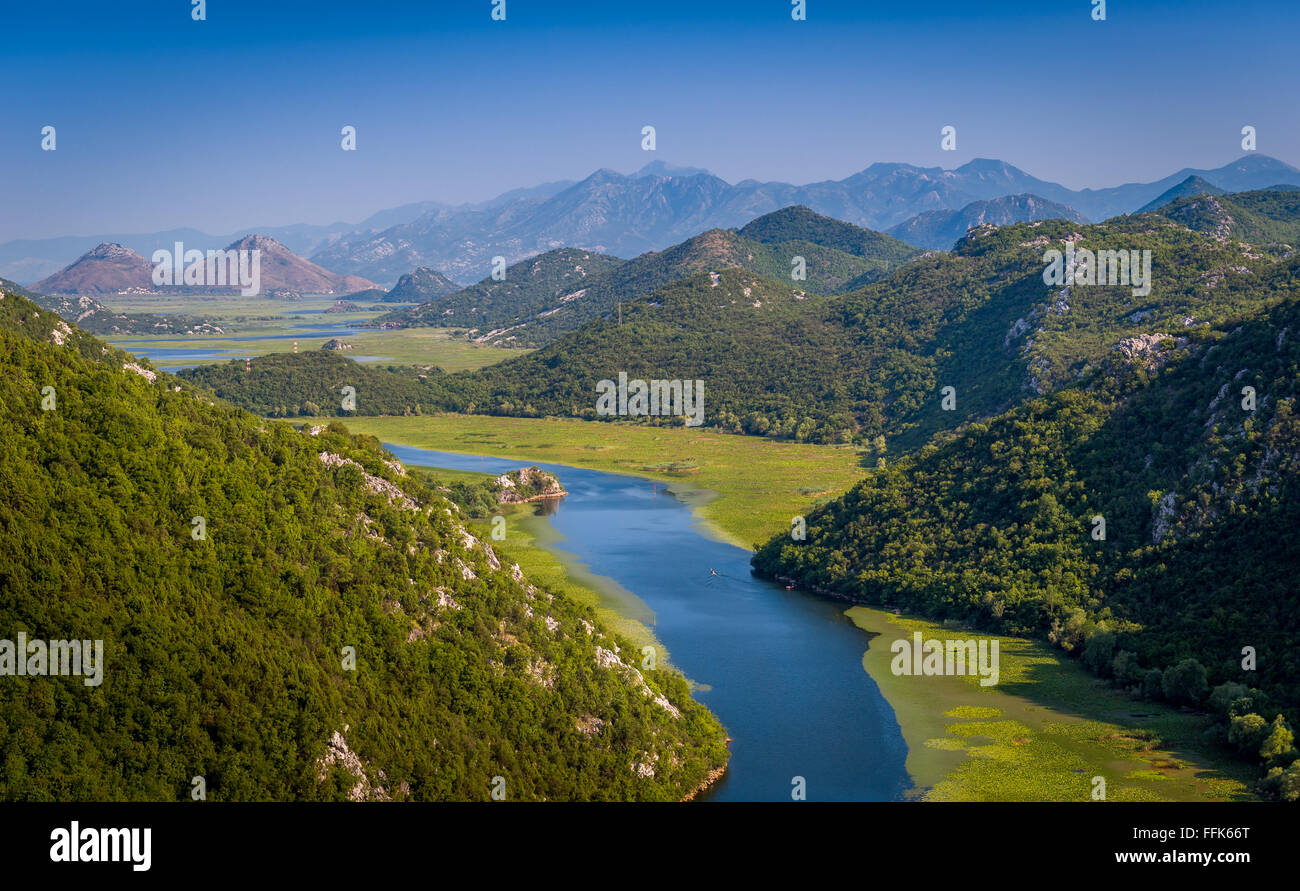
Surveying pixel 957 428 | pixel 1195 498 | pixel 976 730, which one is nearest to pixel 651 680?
pixel 976 730

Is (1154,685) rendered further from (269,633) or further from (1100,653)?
(269,633)

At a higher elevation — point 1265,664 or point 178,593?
point 178,593

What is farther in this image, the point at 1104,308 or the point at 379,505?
the point at 1104,308

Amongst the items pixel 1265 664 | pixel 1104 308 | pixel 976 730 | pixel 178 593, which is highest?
pixel 1104 308
